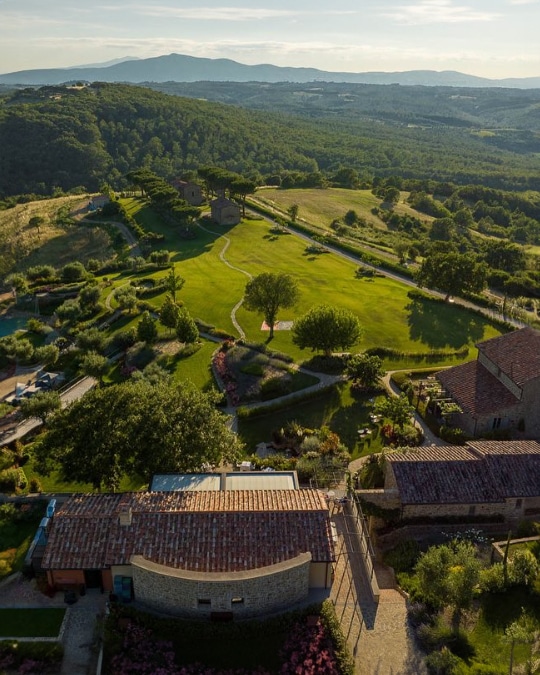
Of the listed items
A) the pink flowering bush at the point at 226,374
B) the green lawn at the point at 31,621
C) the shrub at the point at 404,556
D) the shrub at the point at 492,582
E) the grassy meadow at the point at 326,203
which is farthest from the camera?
the grassy meadow at the point at 326,203

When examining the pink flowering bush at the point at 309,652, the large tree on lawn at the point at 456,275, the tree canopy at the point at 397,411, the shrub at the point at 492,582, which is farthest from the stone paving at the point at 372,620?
the large tree on lawn at the point at 456,275

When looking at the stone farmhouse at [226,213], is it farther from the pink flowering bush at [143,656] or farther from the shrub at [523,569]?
the pink flowering bush at [143,656]

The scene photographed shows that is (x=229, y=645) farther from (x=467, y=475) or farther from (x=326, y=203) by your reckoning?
(x=326, y=203)

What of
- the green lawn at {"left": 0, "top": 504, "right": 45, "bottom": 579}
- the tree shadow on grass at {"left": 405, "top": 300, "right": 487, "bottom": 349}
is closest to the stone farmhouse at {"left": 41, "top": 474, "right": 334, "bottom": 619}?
the green lawn at {"left": 0, "top": 504, "right": 45, "bottom": 579}

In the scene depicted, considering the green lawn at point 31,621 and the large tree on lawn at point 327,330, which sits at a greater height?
the large tree on lawn at point 327,330

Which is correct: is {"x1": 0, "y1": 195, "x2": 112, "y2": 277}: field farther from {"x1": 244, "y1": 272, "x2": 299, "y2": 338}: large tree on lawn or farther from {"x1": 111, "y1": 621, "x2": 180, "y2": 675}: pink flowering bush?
{"x1": 111, "y1": 621, "x2": 180, "y2": 675}: pink flowering bush

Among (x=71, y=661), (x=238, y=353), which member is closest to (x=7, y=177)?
(x=238, y=353)

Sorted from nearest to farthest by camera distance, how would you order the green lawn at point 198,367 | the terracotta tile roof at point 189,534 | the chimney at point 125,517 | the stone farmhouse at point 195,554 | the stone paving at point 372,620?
the stone paving at point 372,620 → the stone farmhouse at point 195,554 → the terracotta tile roof at point 189,534 → the chimney at point 125,517 → the green lawn at point 198,367
